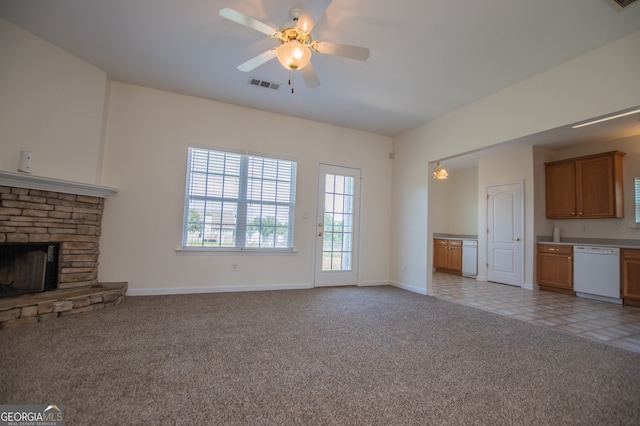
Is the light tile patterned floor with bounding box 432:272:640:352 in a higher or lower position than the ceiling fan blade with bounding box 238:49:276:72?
lower

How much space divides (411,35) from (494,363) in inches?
116

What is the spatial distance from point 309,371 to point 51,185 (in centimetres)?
335

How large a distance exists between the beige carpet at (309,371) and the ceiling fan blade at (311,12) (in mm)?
2527

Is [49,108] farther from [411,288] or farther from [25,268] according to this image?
[411,288]

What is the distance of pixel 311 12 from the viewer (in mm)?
2129

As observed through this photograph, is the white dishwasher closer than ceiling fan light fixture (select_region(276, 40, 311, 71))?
No

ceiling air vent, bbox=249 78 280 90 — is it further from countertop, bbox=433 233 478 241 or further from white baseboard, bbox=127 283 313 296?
countertop, bbox=433 233 478 241

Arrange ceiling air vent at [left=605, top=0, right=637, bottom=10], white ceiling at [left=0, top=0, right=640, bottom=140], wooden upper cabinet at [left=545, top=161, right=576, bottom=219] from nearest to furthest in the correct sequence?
ceiling air vent at [left=605, top=0, right=637, bottom=10] → white ceiling at [left=0, top=0, right=640, bottom=140] → wooden upper cabinet at [left=545, top=161, right=576, bottom=219]

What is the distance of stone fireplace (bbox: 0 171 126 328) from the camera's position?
9.33 feet

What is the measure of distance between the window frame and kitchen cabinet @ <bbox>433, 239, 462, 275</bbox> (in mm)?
4563

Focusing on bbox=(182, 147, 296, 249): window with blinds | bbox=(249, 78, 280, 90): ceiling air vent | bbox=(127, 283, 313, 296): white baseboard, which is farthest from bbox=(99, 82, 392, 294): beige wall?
bbox=(249, 78, 280, 90): ceiling air vent

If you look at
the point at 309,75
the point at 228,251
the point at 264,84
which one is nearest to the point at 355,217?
the point at 228,251

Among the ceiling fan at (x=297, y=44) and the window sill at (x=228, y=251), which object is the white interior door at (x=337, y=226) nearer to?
the window sill at (x=228, y=251)

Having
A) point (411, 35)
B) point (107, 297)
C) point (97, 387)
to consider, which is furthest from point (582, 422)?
point (107, 297)
